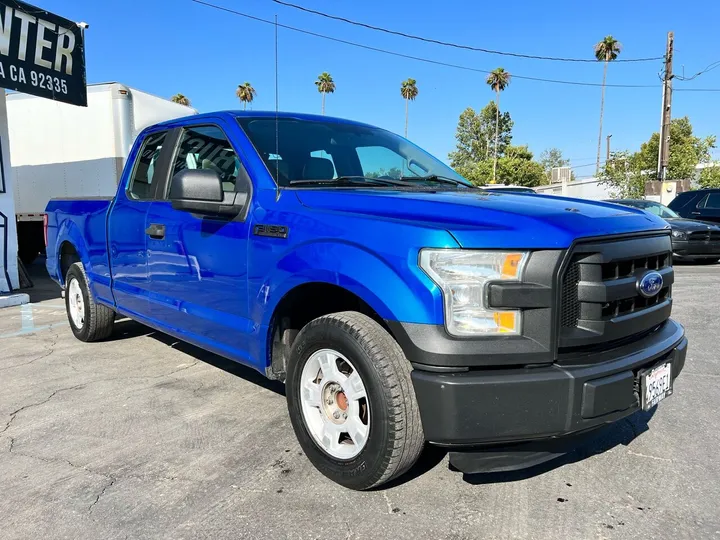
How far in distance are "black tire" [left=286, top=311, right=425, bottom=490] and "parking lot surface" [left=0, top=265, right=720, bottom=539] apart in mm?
169

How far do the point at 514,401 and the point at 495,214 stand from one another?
752 mm

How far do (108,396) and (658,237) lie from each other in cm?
363

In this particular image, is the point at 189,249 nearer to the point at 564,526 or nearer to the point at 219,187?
the point at 219,187

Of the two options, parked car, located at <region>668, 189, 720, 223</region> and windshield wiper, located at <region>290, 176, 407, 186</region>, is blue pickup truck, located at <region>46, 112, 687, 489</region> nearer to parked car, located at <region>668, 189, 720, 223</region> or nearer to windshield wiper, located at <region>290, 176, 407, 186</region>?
windshield wiper, located at <region>290, 176, 407, 186</region>

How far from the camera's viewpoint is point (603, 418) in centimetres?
224

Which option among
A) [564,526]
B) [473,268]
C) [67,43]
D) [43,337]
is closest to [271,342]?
[473,268]

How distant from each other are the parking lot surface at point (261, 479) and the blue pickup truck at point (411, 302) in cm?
27

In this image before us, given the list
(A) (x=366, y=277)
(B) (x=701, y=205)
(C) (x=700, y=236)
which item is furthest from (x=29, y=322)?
(B) (x=701, y=205)

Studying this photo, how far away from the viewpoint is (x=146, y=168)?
440 cm

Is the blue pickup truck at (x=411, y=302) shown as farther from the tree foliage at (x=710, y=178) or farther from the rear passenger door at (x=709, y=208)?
the tree foliage at (x=710, y=178)

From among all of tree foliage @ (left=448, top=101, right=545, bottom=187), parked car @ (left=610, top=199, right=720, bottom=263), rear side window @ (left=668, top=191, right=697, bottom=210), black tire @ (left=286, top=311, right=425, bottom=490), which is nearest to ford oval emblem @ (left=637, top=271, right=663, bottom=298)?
black tire @ (left=286, top=311, right=425, bottom=490)

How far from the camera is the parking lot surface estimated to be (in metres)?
2.34

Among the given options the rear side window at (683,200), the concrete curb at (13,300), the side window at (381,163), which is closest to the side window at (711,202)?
the rear side window at (683,200)

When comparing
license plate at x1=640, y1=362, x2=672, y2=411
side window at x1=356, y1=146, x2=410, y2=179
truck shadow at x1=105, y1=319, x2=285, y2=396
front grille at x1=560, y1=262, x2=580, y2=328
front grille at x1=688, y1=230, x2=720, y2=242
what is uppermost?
side window at x1=356, y1=146, x2=410, y2=179
